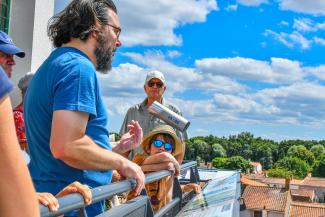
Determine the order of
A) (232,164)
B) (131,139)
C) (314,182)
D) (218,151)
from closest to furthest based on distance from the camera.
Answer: (131,139)
(314,182)
(232,164)
(218,151)

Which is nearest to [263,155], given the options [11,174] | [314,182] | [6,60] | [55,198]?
[314,182]

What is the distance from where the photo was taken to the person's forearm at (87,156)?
1.95 m

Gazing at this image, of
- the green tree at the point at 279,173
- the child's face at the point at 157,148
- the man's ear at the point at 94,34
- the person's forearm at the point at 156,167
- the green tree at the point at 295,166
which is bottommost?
the green tree at the point at 279,173

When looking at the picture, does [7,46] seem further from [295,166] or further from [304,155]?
[304,155]

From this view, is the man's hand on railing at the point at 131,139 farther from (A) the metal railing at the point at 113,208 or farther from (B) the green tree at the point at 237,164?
(B) the green tree at the point at 237,164

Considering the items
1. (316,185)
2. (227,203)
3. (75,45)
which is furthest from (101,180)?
(316,185)

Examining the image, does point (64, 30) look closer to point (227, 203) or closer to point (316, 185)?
point (227, 203)

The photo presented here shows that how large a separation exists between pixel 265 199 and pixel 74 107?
60.9m

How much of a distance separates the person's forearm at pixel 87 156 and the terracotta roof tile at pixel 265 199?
56.7m

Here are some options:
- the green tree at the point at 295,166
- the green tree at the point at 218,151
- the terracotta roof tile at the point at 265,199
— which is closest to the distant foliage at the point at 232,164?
the green tree at the point at 295,166

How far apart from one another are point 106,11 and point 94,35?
15 centimetres

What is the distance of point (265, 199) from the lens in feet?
198

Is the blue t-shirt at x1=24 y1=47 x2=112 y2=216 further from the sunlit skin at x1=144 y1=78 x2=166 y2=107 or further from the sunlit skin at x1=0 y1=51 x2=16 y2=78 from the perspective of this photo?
the sunlit skin at x1=144 y1=78 x2=166 y2=107

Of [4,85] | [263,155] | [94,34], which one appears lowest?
[263,155]
